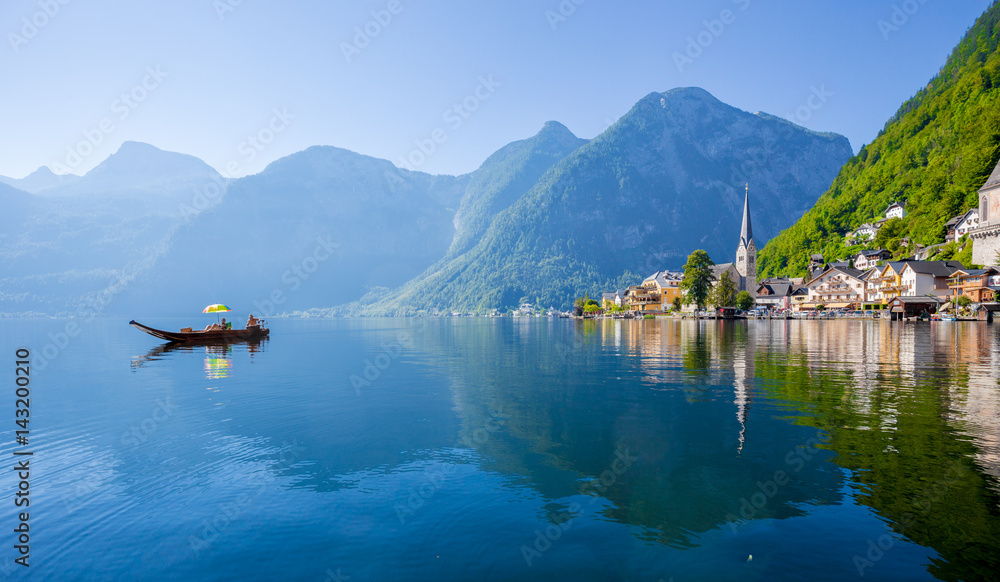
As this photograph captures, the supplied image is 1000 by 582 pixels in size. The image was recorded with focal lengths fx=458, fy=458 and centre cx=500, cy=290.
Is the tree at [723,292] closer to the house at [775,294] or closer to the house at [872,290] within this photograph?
the house at [775,294]

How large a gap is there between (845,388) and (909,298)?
99364 mm

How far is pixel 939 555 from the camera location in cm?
796

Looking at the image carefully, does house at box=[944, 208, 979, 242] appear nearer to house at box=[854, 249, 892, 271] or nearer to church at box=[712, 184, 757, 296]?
house at box=[854, 249, 892, 271]

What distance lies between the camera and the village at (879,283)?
89.0m

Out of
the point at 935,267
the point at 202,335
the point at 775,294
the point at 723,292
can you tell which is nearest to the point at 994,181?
the point at 935,267

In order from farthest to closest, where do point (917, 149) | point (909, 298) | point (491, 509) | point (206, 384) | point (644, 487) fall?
point (917, 149) < point (909, 298) < point (206, 384) < point (644, 487) < point (491, 509)

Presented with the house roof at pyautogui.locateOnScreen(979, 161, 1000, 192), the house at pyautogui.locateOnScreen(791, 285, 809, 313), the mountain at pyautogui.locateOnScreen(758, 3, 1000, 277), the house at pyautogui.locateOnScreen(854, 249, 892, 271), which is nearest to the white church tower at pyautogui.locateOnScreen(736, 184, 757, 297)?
the mountain at pyautogui.locateOnScreen(758, 3, 1000, 277)

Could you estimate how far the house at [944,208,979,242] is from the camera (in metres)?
102

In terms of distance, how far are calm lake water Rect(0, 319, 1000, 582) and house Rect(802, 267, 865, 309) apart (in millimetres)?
121817

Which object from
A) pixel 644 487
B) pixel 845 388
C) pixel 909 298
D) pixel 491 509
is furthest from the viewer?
pixel 909 298

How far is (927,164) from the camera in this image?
470 feet

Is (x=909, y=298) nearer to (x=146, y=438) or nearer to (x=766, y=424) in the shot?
(x=766, y=424)

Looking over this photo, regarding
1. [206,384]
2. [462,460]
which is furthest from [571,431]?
[206,384]

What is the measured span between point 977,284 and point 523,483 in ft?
385
